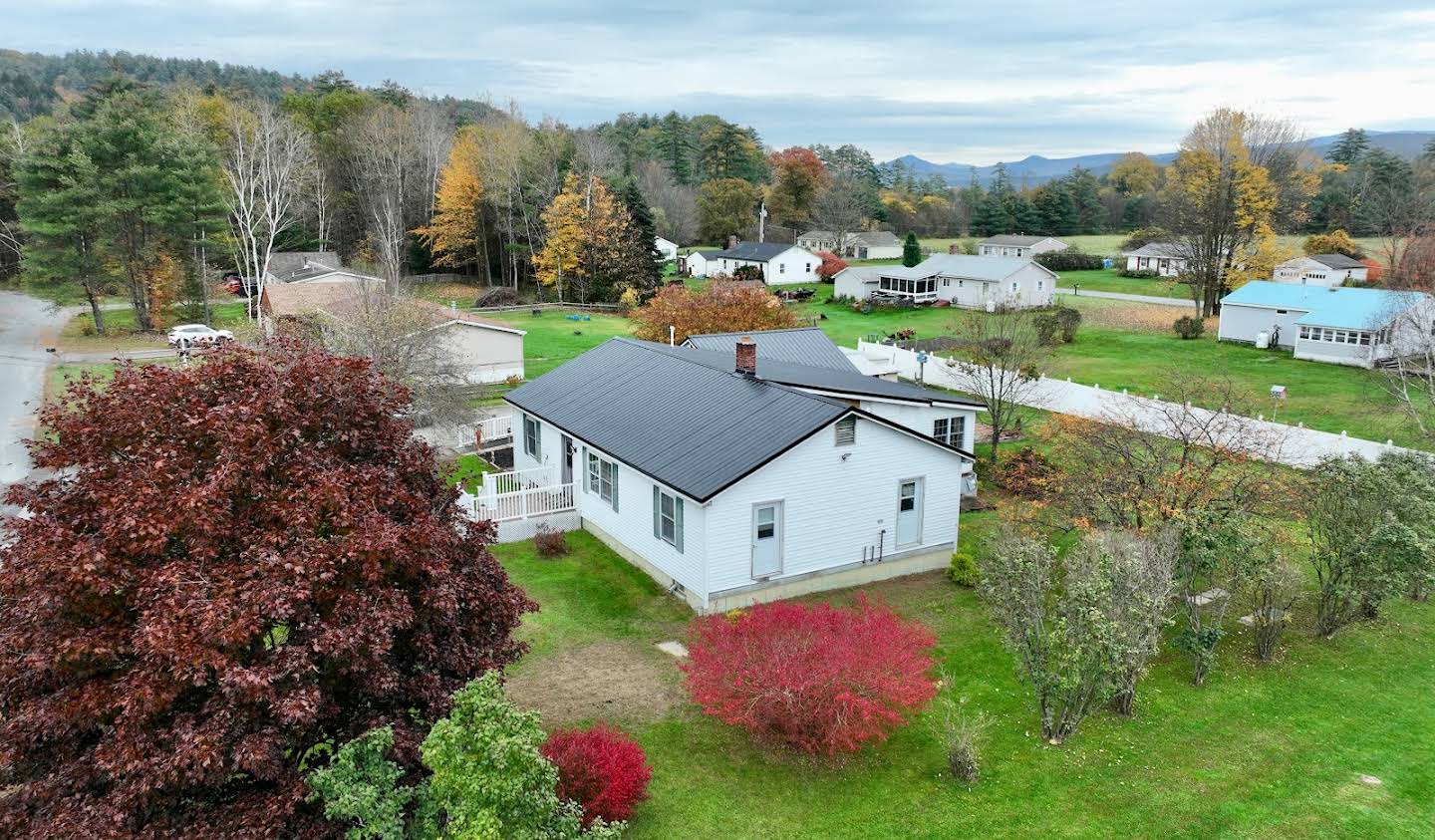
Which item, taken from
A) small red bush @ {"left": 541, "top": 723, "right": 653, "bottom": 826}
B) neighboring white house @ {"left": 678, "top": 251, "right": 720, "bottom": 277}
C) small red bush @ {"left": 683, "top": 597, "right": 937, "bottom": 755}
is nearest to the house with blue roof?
small red bush @ {"left": 683, "top": 597, "right": 937, "bottom": 755}

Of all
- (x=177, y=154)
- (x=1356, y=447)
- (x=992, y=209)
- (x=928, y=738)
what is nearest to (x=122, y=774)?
(x=928, y=738)

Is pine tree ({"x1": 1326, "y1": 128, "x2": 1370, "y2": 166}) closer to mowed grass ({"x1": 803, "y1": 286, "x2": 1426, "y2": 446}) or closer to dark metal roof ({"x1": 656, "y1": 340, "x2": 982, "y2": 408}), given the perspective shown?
mowed grass ({"x1": 803, "y1": 286, "x2": 1426, "y2": 446})

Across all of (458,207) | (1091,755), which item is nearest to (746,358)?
(1091,755)

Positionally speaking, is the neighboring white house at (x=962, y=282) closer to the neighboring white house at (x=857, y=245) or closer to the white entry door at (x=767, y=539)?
the neighboring white house at (x=857, y=245)

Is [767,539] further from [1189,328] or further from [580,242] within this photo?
[580,242]

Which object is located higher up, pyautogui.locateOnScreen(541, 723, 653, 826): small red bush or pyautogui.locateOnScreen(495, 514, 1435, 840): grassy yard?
pyautogui.locateOnScreen(541, 723, 653, 826): small red bush

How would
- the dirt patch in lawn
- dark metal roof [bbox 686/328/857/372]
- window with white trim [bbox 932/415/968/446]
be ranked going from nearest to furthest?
the dirt patch in lawn
window with white trim [bbox 932/415/968/446]
dark metal roof [bbox 686/328/857/372]

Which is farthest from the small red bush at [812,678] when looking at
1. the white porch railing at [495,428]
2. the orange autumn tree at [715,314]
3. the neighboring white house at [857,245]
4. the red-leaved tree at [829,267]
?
the neighboring white house at [857,245]
